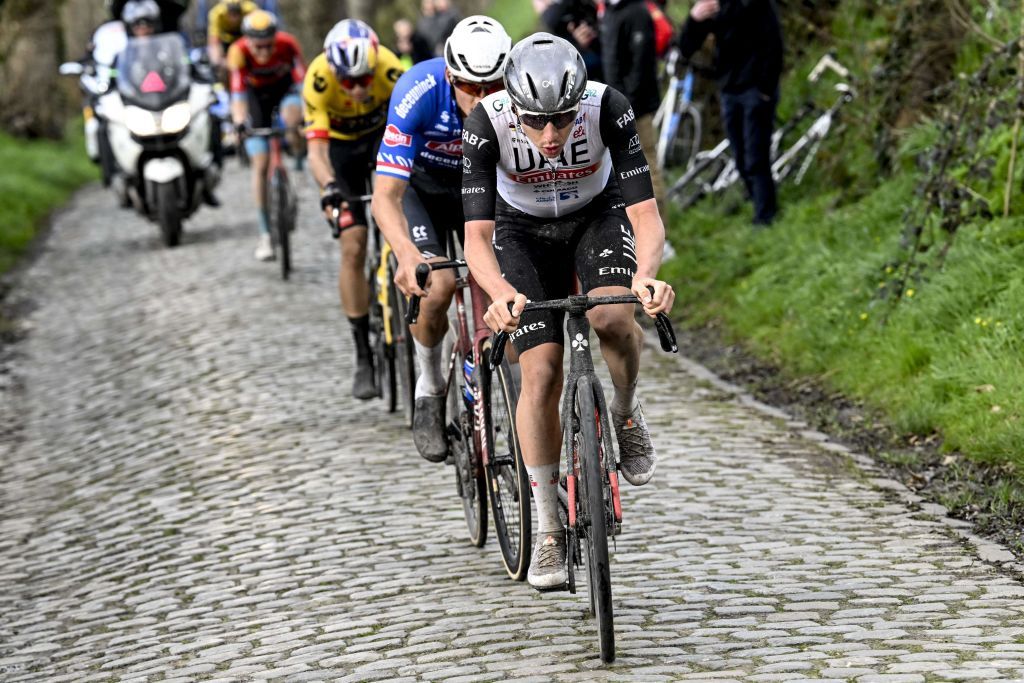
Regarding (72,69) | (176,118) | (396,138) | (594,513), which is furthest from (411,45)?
(594,513)

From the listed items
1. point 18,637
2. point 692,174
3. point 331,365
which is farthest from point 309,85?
point 692,174

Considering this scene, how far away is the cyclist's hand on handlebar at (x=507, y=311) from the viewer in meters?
5.59

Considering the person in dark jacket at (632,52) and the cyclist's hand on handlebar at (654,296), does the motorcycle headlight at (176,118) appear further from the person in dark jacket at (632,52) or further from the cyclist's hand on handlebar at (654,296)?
the cyclist's hand on handlebar at (654,296)

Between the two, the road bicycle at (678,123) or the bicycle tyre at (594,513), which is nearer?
the bicycle tyre at (594,513)

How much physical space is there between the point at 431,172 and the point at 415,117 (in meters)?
0.69

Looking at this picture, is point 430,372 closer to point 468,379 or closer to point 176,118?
point 468,379

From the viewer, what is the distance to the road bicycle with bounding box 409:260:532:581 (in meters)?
6.48

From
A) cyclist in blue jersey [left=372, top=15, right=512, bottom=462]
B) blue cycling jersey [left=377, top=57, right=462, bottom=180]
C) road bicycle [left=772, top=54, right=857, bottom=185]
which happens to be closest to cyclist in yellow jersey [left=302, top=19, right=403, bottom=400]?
cyclist in blue jersey [left=372, top=15, right=512, bottom=462]

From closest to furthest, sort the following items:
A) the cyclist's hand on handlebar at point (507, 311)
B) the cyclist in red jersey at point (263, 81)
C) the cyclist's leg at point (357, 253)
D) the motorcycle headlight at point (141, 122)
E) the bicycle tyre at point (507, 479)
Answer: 1. the cyclist's hand on handlebar at point (507, 311)
2. the bicycle tyre at point (507, 479)
3. the cyclist's leg at point (357, 253)
4. the cyclist in red jersey at point (263, 81)
5. the motorcycle headlight at point (141, 122)

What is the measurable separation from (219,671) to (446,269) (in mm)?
2261

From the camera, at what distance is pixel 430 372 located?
7703 millimetres

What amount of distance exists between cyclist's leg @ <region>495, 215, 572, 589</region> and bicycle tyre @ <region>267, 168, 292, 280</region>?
8.72 metres

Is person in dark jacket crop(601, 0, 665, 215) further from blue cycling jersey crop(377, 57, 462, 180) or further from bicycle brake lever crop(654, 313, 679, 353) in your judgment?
bicycle brake lever crop(654, 313, 679, 353)

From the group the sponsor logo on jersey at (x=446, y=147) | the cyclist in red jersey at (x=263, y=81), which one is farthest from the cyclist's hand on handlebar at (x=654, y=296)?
the cyclist in red jersey at (x=263, y=81)
